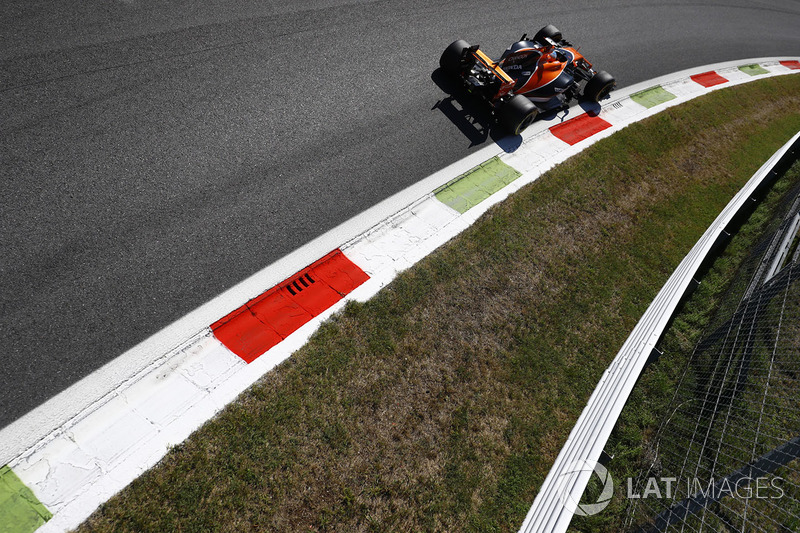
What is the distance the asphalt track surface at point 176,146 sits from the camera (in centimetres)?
500

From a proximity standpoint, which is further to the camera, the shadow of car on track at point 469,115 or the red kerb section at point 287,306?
the shadow of car on track at point 469,115

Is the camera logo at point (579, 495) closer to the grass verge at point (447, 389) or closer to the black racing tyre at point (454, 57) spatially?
the grass verge at point (447, 389)

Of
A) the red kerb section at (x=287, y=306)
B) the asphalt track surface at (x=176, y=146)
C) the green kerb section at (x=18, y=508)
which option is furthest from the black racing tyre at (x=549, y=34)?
the green kerb section at (x=18, y=508)

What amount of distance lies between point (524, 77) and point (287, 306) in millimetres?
6463

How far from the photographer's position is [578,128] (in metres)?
9.45

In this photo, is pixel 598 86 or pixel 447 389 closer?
pixel 447 389

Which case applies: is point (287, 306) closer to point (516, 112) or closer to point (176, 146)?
point (176, 146)

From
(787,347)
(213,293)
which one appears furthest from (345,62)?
(787,347)

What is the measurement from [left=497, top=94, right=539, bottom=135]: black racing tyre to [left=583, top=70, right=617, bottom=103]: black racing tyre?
243 cm

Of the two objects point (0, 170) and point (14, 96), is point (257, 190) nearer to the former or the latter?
point (0, 170)

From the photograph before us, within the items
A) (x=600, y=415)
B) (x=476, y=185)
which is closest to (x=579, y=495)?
(x=600, y=415)

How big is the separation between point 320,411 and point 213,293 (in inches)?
75.1

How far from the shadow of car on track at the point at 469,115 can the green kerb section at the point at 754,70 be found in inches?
430

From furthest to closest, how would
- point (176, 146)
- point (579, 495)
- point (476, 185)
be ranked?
point (476, 185) → point (176, 146) → point (579, 495)
